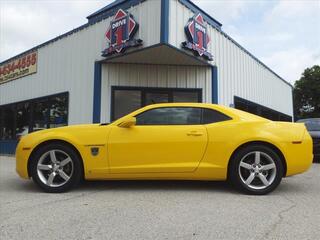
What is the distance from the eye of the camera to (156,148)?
5.89 meters

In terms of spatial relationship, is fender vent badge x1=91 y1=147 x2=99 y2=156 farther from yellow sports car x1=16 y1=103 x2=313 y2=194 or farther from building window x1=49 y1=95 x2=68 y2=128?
building window x1=49 y1=95 x2=68 y2=128

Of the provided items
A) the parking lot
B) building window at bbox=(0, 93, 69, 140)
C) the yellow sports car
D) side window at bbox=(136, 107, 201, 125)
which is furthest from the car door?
building window at bbox=(0, 93, 69, 140)

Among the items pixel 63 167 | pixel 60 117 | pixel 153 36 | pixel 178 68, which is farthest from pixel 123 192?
pixel 60 117

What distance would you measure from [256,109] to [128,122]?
1168 centimetres

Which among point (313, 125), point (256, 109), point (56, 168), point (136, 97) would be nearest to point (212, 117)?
point (56, 168)

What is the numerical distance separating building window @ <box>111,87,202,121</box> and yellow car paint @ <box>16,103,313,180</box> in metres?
6.17

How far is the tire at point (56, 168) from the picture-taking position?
5.97 m

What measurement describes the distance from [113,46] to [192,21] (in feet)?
7.71

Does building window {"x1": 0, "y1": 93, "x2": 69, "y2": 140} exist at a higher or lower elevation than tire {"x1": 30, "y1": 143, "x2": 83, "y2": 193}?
higher

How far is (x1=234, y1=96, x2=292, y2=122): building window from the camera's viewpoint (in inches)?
574

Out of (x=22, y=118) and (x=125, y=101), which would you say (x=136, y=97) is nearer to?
(x=125, y=101)

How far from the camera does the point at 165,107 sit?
Result: 627cm

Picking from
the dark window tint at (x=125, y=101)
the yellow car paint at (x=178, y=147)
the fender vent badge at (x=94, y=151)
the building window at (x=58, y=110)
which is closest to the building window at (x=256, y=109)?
the dark window tint at (x=125, y=101)

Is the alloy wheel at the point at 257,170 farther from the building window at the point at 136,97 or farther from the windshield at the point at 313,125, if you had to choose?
the windshield at the point at 313,125
